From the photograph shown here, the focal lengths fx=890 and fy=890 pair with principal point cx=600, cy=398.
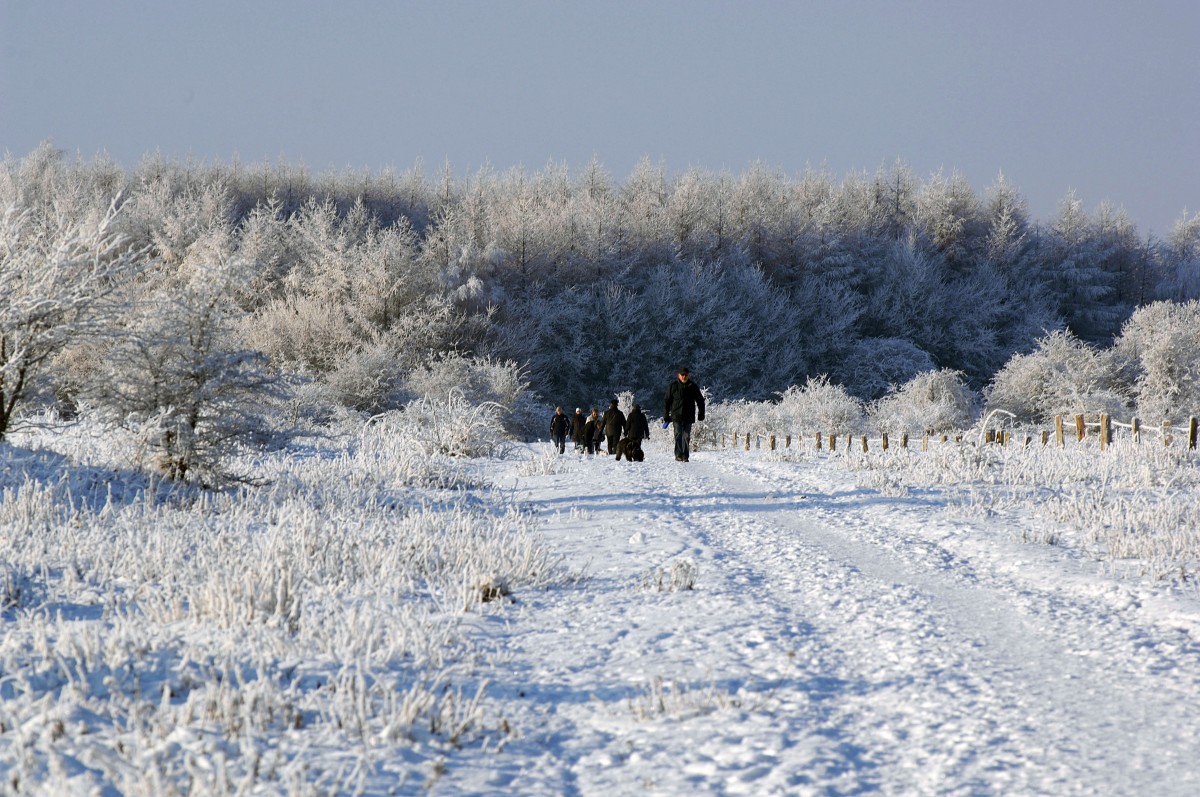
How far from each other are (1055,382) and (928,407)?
6.91m

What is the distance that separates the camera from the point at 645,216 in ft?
202

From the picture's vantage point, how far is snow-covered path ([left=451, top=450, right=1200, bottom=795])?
2977 millimetres

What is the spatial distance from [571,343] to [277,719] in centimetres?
4764

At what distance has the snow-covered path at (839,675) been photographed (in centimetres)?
298

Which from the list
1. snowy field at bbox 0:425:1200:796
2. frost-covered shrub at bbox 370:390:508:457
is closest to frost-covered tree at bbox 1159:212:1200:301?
frost-covered shrub at bbox 370:390:508:457

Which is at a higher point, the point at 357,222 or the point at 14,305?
the point at 357,222

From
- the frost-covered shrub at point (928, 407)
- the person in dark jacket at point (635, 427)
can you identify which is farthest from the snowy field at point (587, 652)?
the frost-covered shrub at point (928, 407)

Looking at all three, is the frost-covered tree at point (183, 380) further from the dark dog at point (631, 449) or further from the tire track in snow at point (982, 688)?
the dark dog at point (631, 449)

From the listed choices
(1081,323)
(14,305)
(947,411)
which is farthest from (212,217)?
(1081,323)

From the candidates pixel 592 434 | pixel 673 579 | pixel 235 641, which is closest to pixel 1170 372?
pixel 592 434

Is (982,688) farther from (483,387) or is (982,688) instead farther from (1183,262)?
(1183,262)

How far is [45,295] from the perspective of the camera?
8.26 meters

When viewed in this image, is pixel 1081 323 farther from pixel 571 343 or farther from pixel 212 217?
pixel 212 217

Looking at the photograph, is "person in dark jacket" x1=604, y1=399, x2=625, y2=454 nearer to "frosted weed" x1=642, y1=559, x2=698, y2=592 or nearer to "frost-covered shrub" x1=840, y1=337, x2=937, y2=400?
"frosted weed" x1=642, y1=559, x2=698, y2=592
